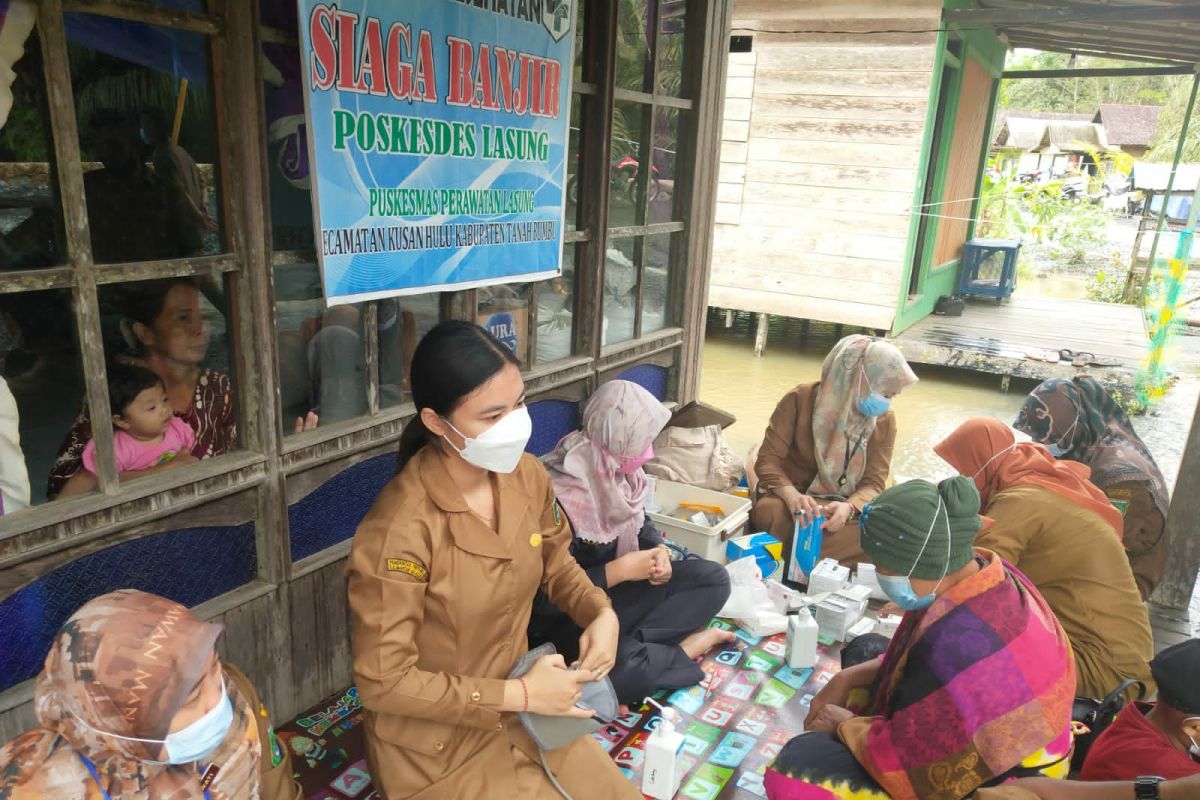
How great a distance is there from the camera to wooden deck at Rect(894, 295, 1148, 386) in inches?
323

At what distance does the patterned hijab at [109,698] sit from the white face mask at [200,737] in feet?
0.06

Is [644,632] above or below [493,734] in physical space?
below

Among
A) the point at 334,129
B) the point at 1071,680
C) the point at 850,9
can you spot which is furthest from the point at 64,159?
the point at 850,9

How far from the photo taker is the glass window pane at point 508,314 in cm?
337

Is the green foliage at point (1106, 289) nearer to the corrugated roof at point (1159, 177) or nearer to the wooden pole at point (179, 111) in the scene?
the corrugated roof at point (1159, 177)

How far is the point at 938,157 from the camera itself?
31.8ft

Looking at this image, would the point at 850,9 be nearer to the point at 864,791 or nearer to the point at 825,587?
the point at 825,587

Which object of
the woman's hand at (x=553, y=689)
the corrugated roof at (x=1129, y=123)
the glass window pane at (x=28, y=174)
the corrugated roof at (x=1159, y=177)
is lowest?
the woman's hand at (x=553, y=689)

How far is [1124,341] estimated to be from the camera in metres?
9.33

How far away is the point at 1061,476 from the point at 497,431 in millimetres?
2278

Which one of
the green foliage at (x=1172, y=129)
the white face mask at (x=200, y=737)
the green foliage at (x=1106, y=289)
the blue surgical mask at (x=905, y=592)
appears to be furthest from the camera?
the green foliage at (x=1172, y=129)

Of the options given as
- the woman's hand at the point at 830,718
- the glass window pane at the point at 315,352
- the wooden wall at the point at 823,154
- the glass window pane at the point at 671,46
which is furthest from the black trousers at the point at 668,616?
the wooden wall at the point at 823,154

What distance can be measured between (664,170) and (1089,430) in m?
2.48

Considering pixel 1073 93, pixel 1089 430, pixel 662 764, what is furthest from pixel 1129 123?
pixel 662 764
